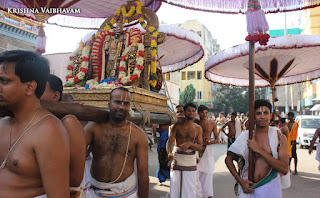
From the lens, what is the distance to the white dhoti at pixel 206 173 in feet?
17.9

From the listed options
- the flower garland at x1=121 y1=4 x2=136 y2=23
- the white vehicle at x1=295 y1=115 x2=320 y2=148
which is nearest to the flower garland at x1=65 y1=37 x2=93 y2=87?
the flower garland at x1=121 y1=4 x2=136 y2=23

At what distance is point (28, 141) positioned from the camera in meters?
1.22

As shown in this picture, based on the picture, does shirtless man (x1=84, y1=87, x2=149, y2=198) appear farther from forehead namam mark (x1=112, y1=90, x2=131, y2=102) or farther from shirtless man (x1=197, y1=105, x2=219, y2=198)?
shirtless man (x1=197, y1=105, x2=219, y2=198)

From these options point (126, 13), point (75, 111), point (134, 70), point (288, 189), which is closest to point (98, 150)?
point (75, 111)

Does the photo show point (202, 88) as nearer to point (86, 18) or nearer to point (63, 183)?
point (86, 18)

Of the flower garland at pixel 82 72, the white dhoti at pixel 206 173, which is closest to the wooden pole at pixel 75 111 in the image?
the flower garland at pixel 82 72

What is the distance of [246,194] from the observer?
2787 mm

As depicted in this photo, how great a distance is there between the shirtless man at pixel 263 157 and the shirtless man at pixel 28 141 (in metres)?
2.09

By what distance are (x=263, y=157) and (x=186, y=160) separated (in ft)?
7.29

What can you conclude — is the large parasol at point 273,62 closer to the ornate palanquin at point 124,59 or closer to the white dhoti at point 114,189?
the ornate palanquin at point 124,59

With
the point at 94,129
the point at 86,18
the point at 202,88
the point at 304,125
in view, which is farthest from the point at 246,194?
the point at 202,88

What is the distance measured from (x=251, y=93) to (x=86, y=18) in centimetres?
466

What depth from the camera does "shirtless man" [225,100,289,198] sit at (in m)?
2.67

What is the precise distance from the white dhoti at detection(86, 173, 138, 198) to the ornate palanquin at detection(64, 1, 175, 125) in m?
1.24
